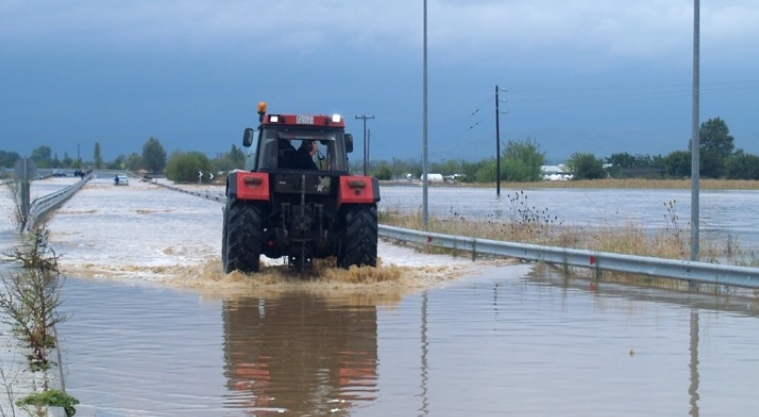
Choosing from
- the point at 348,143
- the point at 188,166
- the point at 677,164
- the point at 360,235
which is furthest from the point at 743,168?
the point at 360,235

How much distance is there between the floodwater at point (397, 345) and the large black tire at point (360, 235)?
40 centimetres

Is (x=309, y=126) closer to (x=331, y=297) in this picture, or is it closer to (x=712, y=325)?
(x=331, y=297)

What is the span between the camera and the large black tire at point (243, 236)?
17.6m

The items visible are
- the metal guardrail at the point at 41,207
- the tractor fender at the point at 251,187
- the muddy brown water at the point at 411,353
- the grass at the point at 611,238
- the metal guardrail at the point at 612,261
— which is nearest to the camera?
the muddy brown water at the point at 411,353

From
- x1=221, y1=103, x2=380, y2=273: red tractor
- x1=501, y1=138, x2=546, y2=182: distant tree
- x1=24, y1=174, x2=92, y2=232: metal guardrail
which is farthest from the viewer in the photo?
x1=501, y1=138, x2=546, y2=182: distant tree

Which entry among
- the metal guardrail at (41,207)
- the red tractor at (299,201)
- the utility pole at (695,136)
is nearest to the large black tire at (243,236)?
the red tractor at (299,201)

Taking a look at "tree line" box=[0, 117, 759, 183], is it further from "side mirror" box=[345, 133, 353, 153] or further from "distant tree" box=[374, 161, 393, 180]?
"side mirror" box=[345, 133, 353, 153]

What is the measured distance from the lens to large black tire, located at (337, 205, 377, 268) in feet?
58.9

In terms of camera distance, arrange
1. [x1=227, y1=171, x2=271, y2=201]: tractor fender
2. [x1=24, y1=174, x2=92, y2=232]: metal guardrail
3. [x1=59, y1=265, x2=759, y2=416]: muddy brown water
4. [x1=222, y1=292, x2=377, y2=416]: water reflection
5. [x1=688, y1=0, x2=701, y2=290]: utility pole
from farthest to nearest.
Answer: [x1=24, y1=174, x2=92, y2=232]: metal guardrail → [x1=688, y1=0, x2=701, y2=290]: utility pole → [x1=227, y1=171, x2=271, y2=201]: tractor fender → [x1=222, y1=292, x2=377, y2=416]: water reflection → [x1=59, y1=265, x2=759, y2=416]: muddy brown water

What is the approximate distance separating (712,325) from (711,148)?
141 meters

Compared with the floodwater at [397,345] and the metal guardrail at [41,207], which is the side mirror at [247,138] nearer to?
the floodwater at [397,345]

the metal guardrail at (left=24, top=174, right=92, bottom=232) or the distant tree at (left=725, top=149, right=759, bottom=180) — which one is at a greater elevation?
the distant tree at (left=725, top=149, right=759, bottom=180)

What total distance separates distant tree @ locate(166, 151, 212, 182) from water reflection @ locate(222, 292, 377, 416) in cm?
12278

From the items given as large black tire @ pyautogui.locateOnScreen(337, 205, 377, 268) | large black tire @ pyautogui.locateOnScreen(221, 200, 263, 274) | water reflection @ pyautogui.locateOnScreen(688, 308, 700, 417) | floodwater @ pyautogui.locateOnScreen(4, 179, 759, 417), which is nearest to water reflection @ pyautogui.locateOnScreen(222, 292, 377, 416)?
floodwater @ pyautogui.locateOnScreen(4, 179, 759, 417)
